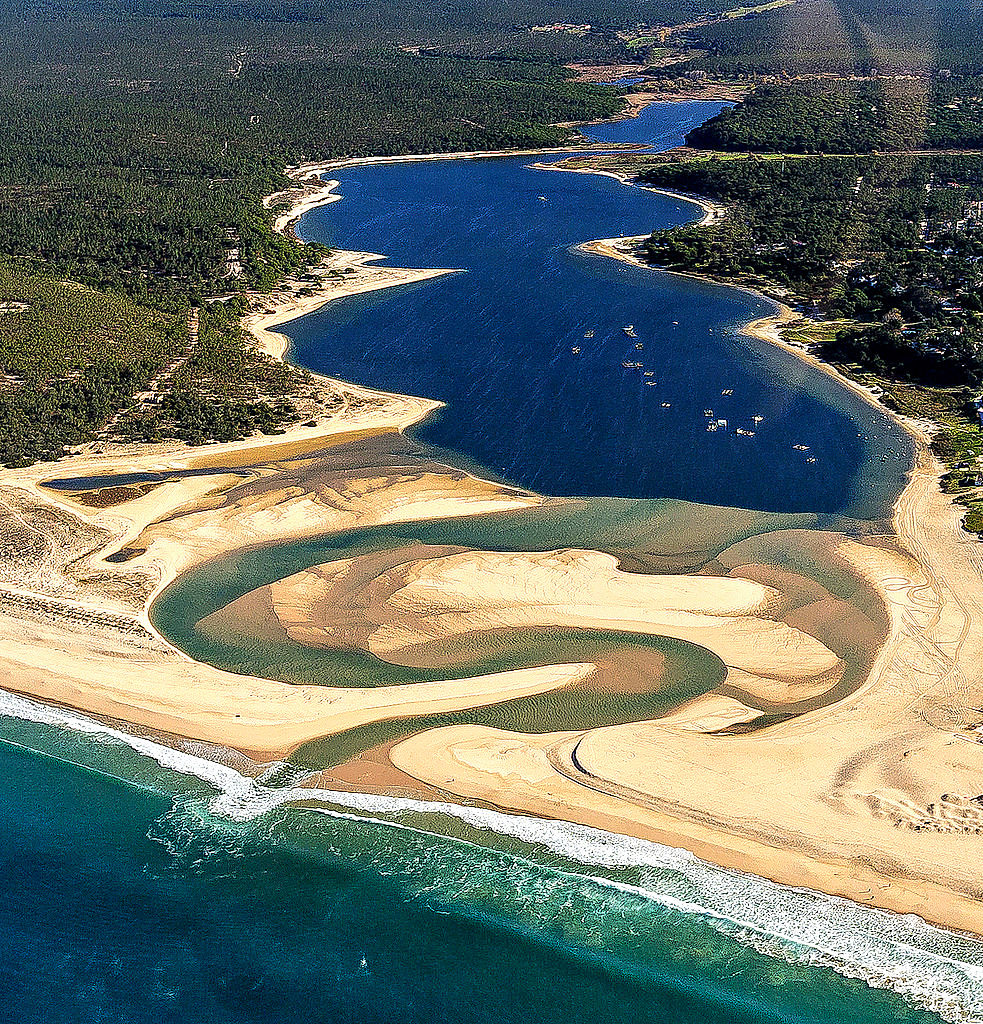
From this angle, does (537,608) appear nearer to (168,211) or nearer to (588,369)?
(588,369)

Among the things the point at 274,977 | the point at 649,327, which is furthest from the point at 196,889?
the point at 649,327

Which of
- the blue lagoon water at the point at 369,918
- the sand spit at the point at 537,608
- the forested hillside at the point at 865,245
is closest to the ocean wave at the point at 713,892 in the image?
the blue lagoon water at the point at 369,918

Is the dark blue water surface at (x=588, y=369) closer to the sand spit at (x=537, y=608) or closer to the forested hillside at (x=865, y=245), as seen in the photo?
the forested hillside at (x=865, y=245)

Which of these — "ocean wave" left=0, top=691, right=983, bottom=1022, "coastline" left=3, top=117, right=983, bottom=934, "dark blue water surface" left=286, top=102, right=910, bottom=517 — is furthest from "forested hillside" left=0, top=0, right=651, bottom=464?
"ocean wave" left=0, top=691, right=983, bottom=1022

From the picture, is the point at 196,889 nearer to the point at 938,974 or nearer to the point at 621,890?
the point at 621,890

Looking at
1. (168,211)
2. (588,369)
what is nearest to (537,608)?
(588,369)

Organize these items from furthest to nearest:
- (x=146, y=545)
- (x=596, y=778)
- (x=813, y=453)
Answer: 1. (x=813, y=453)
2. (x=146, y=545)
3. (x=596, y=778)

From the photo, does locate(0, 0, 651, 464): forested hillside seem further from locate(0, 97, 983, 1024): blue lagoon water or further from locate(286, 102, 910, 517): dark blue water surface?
locate(0, 97, 983, 1024): blue lagoon water
